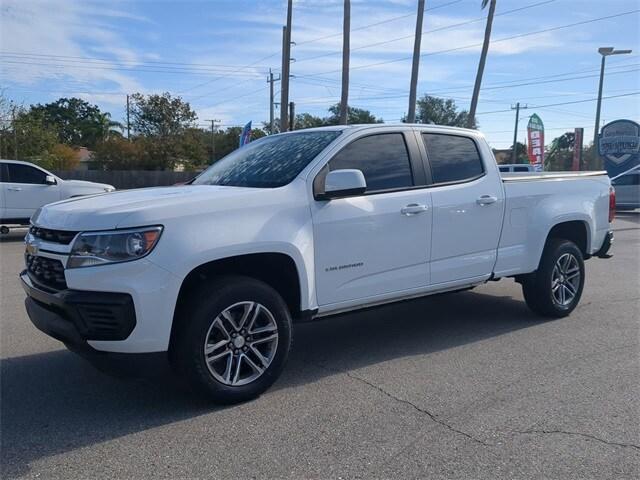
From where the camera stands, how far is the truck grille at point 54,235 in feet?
12.9

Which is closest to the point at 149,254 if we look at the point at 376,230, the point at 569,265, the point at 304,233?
the point at 304,233

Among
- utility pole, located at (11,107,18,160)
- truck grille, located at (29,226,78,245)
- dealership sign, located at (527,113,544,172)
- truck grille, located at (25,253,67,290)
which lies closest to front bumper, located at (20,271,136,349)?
truck grille, located at (25,253,67,290)

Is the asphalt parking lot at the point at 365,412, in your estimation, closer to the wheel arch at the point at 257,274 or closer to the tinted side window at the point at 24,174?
the wheel arch at the point at 257,274

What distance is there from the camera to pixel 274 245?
427 centimetres

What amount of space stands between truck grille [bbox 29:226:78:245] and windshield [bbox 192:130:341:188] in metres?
1.43

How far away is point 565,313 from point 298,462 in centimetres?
424

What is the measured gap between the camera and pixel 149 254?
12.5 feet

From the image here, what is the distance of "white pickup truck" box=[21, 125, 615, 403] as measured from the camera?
150 inches

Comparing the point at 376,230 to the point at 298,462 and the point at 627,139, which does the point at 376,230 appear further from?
the point at 627,139

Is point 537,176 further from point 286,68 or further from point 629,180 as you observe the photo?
point 286,68

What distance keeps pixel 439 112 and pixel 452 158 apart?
73.4 metres

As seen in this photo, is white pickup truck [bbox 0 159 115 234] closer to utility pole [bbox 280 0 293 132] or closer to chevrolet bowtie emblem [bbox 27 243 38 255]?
chevrolet bowtie emblem [bbox 27 243 38 255]

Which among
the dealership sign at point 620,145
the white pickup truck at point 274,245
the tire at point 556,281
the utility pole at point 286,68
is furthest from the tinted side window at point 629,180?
the white pickup truck at point 274,245

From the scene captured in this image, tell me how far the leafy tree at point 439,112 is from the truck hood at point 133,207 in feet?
228
